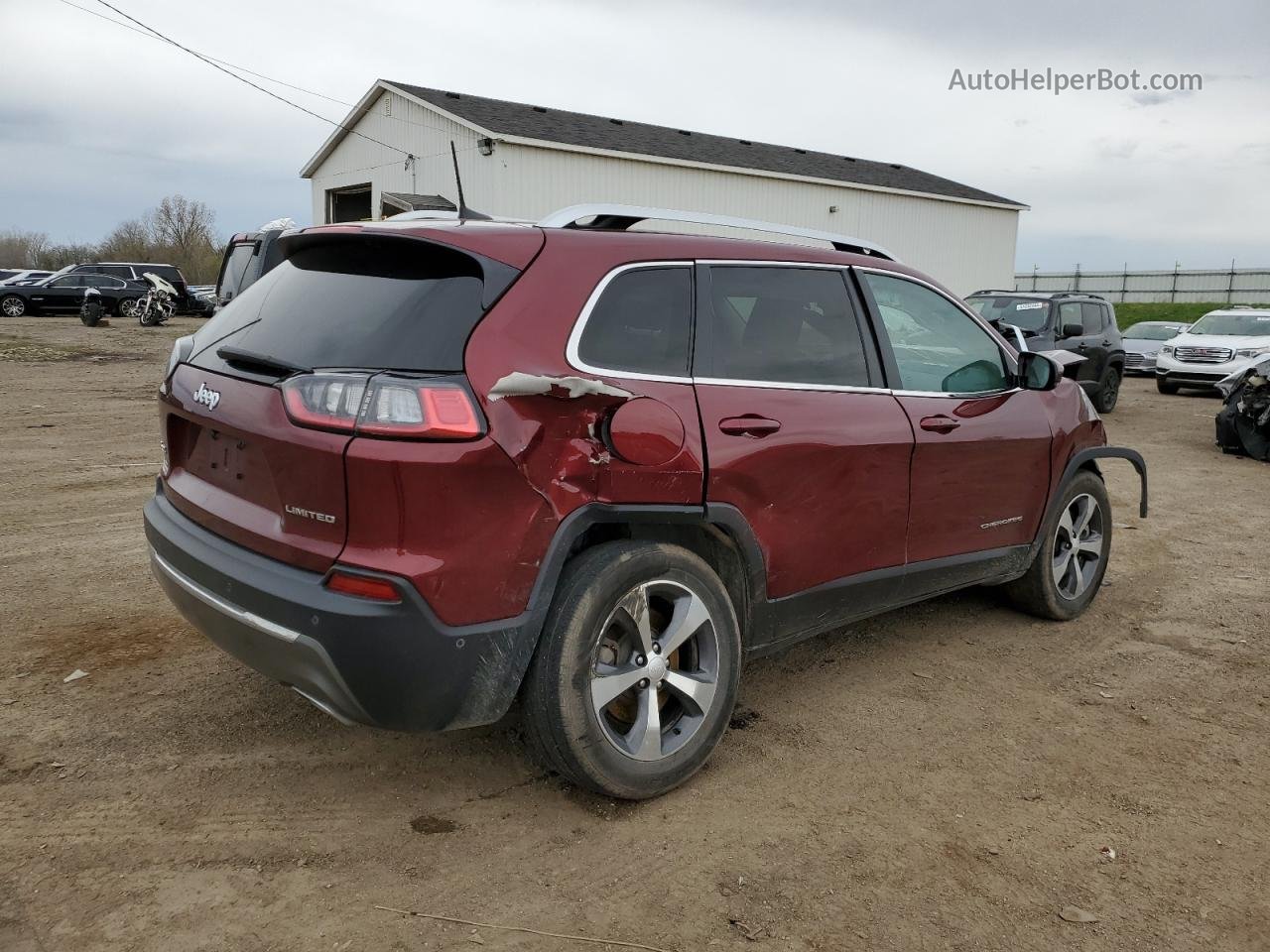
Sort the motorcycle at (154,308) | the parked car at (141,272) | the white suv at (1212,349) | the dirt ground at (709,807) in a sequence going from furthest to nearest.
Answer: the parked car at (141,272) < the motorcycle at (154,308) < the white suv at (1212,349) < the dirt ground at (709,807)

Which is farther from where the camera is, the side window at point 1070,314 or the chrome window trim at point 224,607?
the side window at point 1070,314

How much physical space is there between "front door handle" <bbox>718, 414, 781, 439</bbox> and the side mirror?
183 cm

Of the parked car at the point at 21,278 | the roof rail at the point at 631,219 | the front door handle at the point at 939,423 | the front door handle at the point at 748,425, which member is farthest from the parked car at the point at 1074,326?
the parked car at the point at 21,278

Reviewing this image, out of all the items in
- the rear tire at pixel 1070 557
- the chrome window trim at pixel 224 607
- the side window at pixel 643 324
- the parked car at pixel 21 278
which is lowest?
the rear tire at pixel 1070 557

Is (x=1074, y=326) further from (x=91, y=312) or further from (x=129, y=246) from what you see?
(x=129, y=246)

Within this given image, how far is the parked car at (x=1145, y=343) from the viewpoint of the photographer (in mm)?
23219

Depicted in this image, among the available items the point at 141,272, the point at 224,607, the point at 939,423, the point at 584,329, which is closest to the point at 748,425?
the point at 584,329

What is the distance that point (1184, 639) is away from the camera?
196 inches

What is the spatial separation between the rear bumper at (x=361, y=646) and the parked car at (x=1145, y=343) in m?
23.1

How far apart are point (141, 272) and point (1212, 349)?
108 feet

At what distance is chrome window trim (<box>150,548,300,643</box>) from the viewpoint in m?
2.74

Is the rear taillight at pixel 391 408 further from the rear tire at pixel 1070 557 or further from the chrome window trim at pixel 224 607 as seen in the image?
the rear tire at pixel 1070 557

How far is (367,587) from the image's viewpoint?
265 cm

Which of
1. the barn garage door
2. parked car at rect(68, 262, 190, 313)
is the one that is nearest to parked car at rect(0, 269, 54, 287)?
parked car at rect(68, 262, 190, 313)
